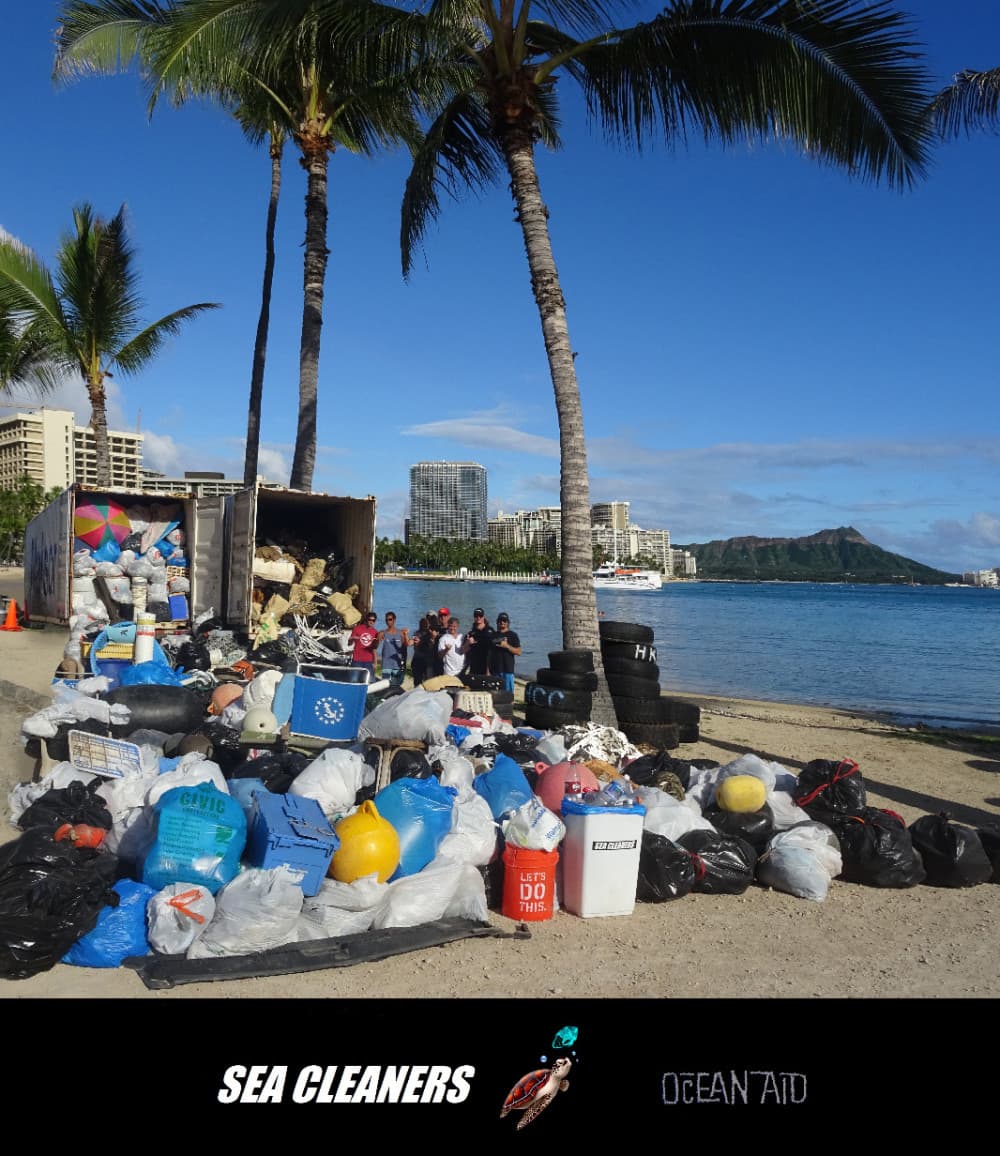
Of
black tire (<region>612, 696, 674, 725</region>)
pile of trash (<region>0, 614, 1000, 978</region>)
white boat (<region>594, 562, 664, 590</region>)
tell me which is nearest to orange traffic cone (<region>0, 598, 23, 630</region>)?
pile of trash (<region>0, 614, 1000, 978</region>)

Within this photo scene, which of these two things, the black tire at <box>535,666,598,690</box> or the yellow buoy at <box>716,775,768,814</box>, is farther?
the black tire at <box>535,666,598,690</box>

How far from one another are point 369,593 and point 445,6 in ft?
24.8

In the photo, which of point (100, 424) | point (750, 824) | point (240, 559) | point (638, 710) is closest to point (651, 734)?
point (638, 710)

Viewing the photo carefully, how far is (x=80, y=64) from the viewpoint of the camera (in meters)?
11.6

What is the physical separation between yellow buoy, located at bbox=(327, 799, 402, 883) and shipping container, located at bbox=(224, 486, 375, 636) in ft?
25.9

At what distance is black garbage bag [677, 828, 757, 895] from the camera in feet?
18.0

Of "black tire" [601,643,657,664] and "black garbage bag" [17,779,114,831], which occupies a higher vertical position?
"black tire" [601,643,657,664]

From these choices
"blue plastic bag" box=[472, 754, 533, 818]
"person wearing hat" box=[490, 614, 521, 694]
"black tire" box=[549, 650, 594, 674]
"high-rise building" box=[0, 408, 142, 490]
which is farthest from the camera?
"high-rise building" box=[0, 408, 142, 490]

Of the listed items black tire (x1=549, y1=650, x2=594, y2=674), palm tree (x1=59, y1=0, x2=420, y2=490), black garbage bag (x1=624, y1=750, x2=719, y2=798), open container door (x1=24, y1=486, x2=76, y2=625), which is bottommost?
black garbage bag (x1=624, y1=750, x2=719, y2=798)

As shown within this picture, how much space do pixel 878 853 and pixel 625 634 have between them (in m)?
4.66

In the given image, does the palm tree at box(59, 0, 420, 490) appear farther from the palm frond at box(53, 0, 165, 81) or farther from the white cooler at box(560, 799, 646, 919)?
the white cooler at box(560, 799, 646, 919)

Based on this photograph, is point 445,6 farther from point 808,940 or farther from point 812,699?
point 812,699

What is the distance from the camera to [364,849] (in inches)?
187
